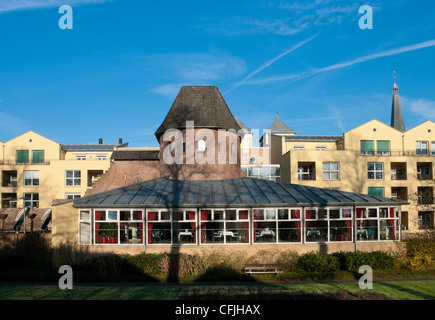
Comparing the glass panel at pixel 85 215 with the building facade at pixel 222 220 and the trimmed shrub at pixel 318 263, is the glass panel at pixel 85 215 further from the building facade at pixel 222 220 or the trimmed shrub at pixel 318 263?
the trimmed shrub at pixel 318 263

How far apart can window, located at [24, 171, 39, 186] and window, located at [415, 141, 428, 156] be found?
42180mm

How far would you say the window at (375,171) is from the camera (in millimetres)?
37750

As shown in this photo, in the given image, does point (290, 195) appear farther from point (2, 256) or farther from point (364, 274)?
point (2, 256)

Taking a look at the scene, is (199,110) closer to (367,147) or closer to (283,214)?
(283,214)

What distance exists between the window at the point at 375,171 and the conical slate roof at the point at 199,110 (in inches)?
651

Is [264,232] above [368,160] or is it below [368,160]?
below

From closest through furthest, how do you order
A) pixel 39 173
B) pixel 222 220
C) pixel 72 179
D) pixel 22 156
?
pixel 222 220, pixel 72 179, pixel 39 173, pixel 22 156

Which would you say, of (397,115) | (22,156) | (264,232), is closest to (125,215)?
(264,232)

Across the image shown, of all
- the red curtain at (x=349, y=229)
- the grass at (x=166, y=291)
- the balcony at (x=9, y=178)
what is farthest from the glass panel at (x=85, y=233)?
the balcony at (x=9, y=178)

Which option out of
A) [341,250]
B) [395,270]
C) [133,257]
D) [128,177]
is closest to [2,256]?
[133,257]

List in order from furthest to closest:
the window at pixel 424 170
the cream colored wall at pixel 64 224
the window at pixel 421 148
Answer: the window at pixel 421 148
the window at pixel 424 170
the cream colored wall at pixel 64 224

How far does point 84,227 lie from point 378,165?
97.2 ft

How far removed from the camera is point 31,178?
42219 mm

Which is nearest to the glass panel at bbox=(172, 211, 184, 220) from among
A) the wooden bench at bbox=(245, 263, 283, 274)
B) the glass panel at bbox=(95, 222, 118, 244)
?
the glass panel at bbox=(95, 222, 118, 244)
